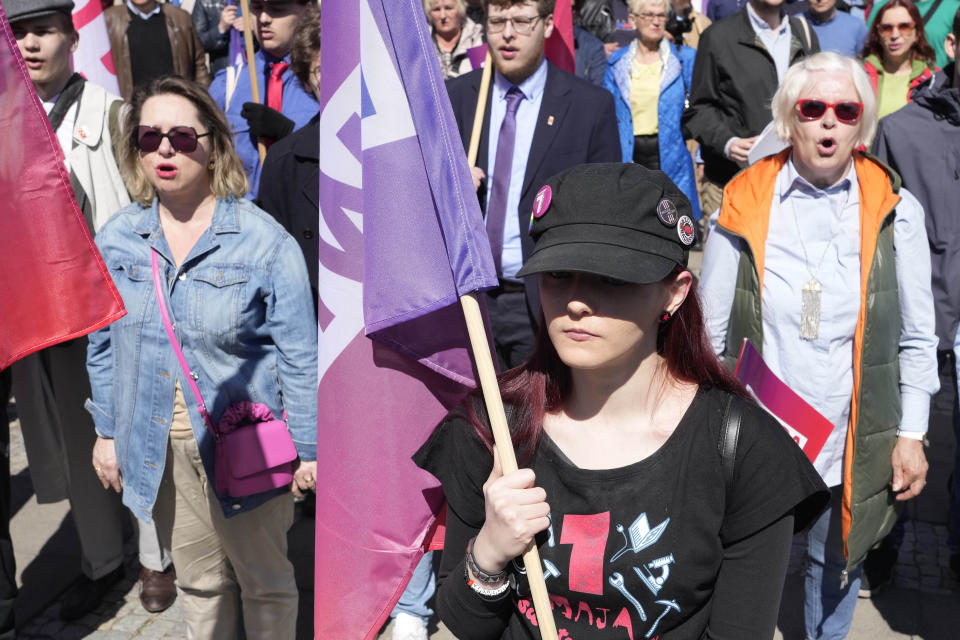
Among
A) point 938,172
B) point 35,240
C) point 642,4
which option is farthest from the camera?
point 642,4

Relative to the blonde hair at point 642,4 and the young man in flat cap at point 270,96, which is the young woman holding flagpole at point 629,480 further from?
the blonde hair at point 642,4

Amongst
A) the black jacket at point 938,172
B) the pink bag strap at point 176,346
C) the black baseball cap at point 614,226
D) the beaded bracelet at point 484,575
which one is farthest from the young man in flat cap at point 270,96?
the beaded bracelet at point 484,575

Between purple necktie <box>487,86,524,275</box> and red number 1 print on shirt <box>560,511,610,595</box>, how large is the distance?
2376mm

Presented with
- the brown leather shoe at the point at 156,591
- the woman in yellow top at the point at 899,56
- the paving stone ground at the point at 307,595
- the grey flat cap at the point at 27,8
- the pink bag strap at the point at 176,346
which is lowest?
the paving stone ground at the point at 307,595

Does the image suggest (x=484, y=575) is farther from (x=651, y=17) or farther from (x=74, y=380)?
(x=651, y=17)

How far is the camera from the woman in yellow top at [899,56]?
5.52 meters

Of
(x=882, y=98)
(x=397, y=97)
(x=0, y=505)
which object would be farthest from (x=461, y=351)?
(x=882, y=98)

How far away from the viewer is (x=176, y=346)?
3.27 m

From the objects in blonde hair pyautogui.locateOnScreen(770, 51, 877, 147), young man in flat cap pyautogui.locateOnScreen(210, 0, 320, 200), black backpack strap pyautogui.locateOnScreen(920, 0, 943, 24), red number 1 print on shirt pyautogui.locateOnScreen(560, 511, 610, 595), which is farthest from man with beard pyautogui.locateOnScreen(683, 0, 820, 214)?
red number 1 print on shirt pyautogui.locateOnScreen(560, 511, 610, 595)

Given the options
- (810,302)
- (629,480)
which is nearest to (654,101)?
(810,302)

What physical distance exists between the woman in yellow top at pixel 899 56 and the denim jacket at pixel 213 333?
3.69 m

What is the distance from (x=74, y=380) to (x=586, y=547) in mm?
3198

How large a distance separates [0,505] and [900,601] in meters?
3.72

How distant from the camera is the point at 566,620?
6.66 ft
